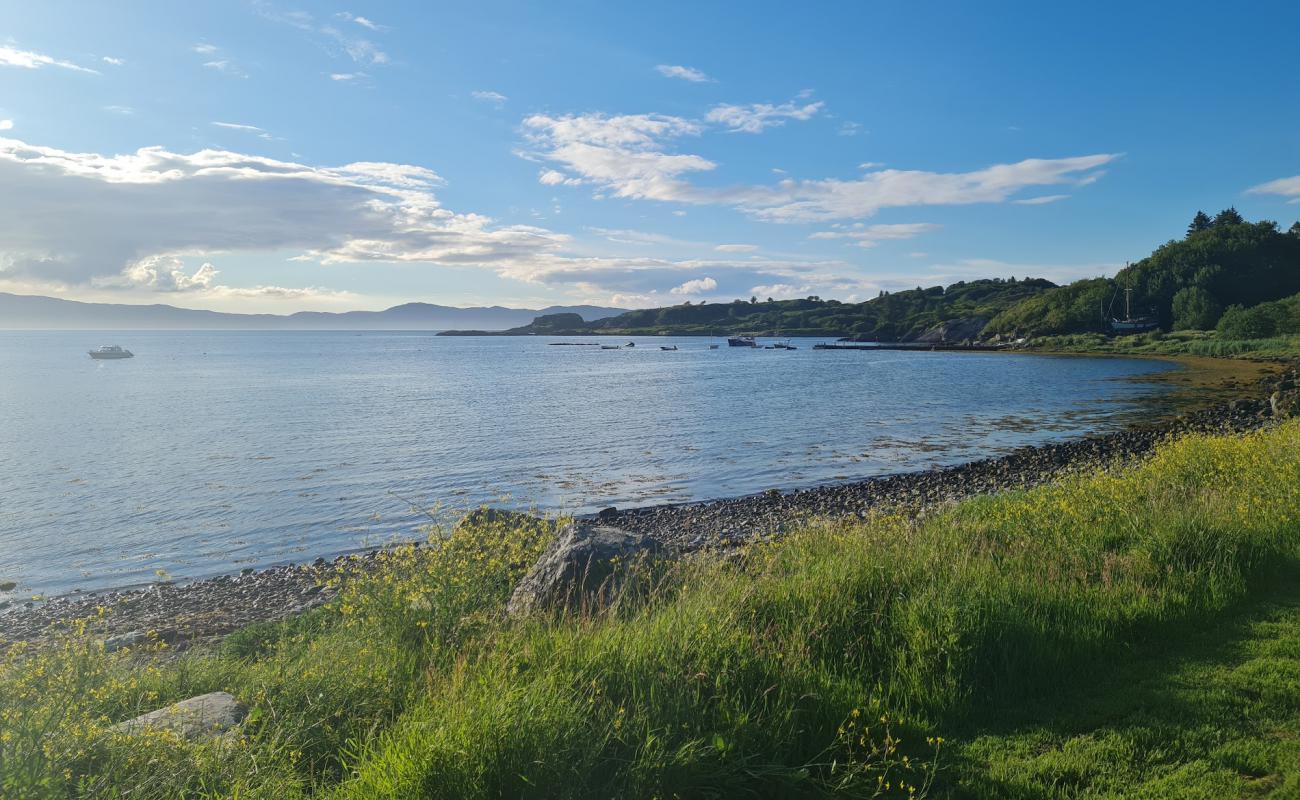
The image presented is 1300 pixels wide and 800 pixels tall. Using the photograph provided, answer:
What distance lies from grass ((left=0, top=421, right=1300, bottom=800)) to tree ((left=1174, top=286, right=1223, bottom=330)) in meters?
148

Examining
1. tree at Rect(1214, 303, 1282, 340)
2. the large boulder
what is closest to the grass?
the large boulder

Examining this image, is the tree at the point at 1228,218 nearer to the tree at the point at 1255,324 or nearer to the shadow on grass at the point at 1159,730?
the tree at the point at 1255,324

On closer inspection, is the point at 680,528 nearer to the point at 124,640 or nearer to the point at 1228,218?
the point at 124,640

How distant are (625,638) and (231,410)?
196 feet

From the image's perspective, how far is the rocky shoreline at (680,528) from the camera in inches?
609

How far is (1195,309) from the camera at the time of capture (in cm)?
13362

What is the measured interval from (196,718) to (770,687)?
190 inches

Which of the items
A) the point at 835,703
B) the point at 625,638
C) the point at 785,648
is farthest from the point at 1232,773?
the point at 625,638

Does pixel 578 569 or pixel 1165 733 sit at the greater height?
pixel 578 569

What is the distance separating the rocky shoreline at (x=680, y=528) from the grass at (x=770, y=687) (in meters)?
3.16

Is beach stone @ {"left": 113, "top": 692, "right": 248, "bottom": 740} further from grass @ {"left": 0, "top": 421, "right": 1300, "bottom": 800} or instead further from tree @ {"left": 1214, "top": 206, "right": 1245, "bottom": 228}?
tree @ {"left": 1214, "top": 206, "right": 1245, "bottom": 228}

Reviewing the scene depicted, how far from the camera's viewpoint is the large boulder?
9359mm

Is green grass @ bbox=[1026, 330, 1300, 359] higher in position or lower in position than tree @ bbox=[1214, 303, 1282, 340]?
lower

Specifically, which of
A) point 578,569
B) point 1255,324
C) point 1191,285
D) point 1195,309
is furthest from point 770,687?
point 1191,285
